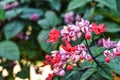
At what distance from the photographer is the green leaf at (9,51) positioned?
5.70 feet

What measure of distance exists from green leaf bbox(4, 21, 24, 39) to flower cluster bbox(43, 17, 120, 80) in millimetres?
834

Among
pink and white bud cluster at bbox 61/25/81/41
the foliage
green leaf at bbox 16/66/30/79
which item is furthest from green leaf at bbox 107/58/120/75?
green leaf at bbox 16/66/30/79

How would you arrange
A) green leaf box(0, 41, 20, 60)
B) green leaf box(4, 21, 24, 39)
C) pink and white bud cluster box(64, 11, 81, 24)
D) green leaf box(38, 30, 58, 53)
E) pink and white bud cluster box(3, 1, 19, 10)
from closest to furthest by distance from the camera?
1. green leaf box(38, 30, 58, 53)
2. green leaf box(0, 41, 20, 60)
3. pink and white bud cluster box(64, 11, 81, 24)
4. green leaf box(4, 21, 24, 39)
5. pink and white bud cluster box(3, 1, 19, 10)

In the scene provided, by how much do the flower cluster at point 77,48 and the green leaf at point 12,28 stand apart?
2.74 feet

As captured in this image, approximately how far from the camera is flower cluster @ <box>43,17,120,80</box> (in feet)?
3.57

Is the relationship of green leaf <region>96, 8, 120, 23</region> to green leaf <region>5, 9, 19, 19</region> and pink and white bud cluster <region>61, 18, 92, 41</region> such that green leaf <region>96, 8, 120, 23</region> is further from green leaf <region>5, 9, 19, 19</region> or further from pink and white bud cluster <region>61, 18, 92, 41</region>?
pink and white bud cluster <region>61, 18, 92, 41</region>

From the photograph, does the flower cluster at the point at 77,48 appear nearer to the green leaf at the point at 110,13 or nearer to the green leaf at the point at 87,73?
the green leaf at the point at 87,73

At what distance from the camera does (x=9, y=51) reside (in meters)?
1.78

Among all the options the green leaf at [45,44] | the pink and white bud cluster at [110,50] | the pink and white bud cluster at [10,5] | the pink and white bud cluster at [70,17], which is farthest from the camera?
the pink and white bud cluster at [10,5]

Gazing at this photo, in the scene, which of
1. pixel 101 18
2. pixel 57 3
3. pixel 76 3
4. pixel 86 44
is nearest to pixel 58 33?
pixel 86 44

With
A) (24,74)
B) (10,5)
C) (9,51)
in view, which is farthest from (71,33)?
(10,5)

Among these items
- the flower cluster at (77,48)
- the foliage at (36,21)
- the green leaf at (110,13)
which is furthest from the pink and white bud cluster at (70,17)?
the flower cluster at (77,48)

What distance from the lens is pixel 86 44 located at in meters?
1.13

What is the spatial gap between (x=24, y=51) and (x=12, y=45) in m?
0.35
